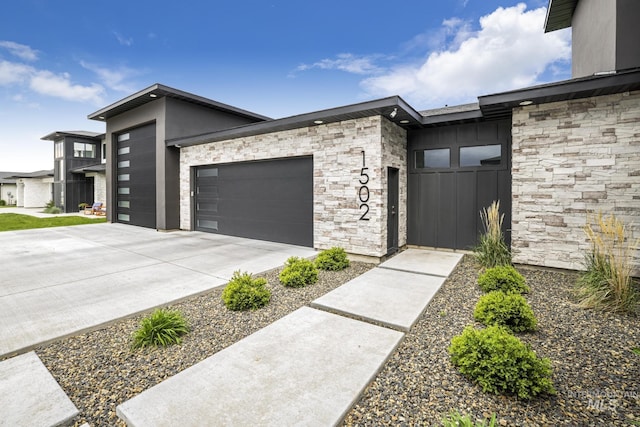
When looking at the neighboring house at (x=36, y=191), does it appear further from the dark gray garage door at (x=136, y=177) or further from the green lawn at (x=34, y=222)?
the dark gray garage door at (x=136, y=177)

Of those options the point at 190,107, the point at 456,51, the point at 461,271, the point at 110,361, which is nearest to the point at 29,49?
the point at 190,107

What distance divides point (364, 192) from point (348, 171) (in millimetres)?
632

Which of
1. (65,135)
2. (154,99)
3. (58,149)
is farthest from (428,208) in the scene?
(58,149)

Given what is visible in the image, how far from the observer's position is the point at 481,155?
6.43 m

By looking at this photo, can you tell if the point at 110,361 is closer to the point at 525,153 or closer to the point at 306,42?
the point at 525,153

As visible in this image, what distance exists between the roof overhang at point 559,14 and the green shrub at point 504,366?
10.4 meters

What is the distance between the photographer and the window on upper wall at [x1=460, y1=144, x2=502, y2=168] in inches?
247

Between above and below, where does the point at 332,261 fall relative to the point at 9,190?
below

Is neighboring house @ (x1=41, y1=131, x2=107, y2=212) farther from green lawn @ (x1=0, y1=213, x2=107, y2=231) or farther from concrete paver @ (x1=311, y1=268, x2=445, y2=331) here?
concrete paver @ (x1=311, y1=268, x2=445, y2=331)

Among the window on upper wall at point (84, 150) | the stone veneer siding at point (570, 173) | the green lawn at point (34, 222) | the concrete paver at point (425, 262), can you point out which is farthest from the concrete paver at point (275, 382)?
the window on upper wall at point (84, 150)

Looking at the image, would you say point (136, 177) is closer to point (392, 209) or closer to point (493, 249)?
point (392, 209)

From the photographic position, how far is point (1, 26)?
37.9ft

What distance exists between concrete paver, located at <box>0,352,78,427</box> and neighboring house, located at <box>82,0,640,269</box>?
516cm

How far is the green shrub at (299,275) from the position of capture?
4.51 meters
